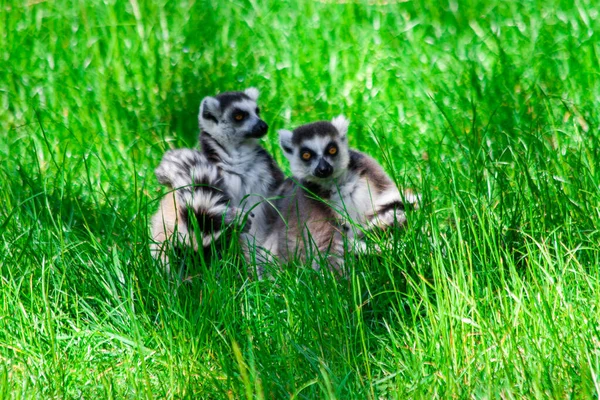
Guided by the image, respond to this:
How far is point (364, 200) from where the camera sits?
3.73 meters

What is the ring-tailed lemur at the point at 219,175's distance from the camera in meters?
3.49

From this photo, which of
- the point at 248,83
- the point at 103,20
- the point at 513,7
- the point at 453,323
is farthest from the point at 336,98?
the point at 453,323

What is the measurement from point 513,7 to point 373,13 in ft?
2.99

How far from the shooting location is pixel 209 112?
4168 millimetres

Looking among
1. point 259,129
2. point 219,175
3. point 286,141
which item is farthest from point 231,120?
point 219,175

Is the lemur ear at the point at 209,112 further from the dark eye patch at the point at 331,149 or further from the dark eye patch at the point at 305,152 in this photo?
the dark eye patch at the point at 331,149

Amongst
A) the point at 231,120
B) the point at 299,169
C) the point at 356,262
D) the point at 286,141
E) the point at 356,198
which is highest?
the point at 231,120

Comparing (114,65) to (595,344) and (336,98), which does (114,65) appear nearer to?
(336,98)

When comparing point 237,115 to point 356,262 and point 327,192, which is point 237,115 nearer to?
point 327,192

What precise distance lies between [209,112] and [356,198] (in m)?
0.90

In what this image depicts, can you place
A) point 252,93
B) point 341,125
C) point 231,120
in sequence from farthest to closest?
point 252,93
point 231,120
point 341,125

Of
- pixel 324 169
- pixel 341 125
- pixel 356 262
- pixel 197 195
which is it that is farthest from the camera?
pixel 341 125

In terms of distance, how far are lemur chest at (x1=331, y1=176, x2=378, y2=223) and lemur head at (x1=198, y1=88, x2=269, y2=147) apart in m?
0.55

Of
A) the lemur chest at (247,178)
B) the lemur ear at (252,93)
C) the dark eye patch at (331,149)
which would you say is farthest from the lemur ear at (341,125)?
the lemur ear at (252,93)
